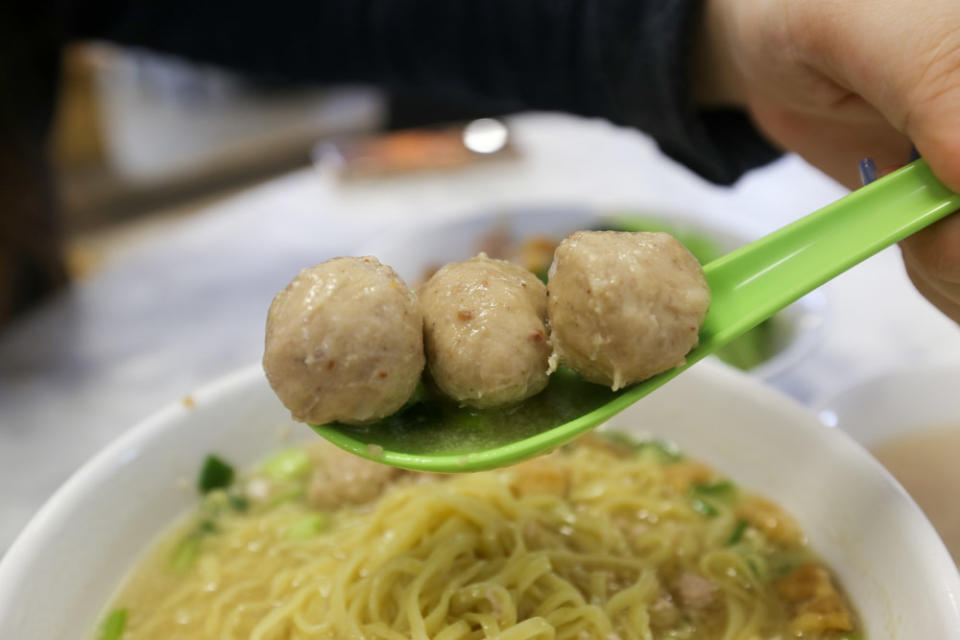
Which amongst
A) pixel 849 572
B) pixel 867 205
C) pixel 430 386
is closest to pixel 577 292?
pixel 430 386

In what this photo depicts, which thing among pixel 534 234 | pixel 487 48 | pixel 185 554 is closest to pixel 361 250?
pixel 534 234

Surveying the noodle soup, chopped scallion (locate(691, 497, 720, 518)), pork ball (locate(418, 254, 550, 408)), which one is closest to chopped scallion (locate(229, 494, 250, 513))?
the noodle soup

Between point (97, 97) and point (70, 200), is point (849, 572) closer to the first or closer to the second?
point (70, 200)

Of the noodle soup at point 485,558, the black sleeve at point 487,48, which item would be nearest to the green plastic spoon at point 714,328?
the noodle soup at point 485,558

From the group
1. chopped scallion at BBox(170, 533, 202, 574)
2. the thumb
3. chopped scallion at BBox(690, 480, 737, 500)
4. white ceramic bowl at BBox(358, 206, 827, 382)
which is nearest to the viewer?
the thumb

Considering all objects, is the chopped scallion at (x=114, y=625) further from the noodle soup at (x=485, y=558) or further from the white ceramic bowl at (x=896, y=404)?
the white ceramic bowl at (x=896, y=404)

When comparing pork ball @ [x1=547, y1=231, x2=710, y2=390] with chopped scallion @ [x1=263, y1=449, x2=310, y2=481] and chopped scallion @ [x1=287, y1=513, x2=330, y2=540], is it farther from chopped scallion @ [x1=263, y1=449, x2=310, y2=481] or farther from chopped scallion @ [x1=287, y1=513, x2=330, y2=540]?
chopped scallion @ [x1=263, y1=449, x2=310, y2=481]

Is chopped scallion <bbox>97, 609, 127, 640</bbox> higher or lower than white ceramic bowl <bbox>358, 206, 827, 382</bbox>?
higher

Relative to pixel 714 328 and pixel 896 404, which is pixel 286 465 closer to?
pixel 714 328
